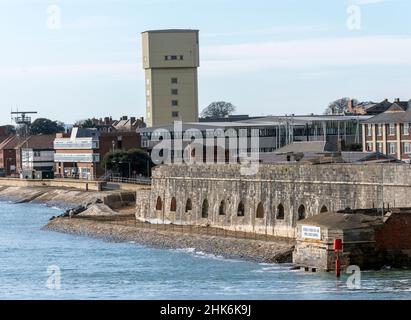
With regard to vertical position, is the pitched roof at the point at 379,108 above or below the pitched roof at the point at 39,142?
above

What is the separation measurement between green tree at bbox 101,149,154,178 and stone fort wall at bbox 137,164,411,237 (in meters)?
38.2

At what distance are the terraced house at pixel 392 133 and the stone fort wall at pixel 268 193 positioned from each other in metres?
19.9

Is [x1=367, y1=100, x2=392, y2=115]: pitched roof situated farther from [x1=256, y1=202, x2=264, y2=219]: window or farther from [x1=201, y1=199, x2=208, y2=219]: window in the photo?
[x1=256, y1=202, x2=264, y2=219]: window

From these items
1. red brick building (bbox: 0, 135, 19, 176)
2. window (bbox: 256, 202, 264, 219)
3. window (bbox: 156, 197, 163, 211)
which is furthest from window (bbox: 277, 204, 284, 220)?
red brick building (bbox: 0, 135, 19, 176)

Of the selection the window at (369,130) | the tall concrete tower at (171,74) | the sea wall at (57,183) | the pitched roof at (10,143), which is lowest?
the sea wall at (57,183)

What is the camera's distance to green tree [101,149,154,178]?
112m

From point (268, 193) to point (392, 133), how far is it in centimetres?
3331

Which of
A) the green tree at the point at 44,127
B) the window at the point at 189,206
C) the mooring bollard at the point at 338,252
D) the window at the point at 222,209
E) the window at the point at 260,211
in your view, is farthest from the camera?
Answer: the green tree at the point at 44,127

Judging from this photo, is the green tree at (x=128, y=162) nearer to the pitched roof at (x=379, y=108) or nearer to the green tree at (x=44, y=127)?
the pitched roof at (x=379, y=108)

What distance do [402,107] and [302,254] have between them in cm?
5117

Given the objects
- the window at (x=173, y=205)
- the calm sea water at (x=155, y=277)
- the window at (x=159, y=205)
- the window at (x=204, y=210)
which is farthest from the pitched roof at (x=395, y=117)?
the calm sea water at (x=155, y=277)

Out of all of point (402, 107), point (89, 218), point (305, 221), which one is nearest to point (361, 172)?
point (305, 221)

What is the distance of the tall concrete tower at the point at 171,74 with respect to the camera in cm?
13362

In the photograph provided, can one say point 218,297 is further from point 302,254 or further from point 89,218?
point 89,218
